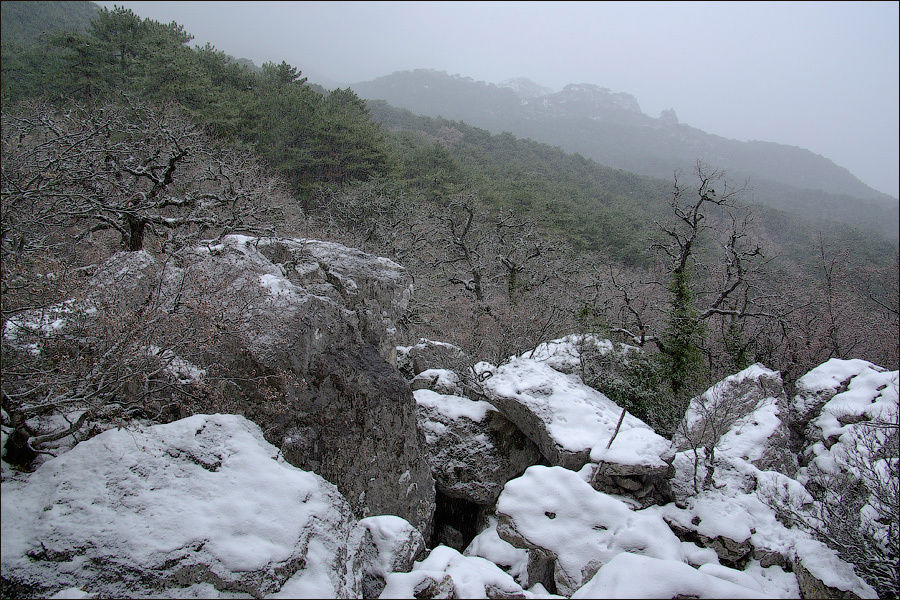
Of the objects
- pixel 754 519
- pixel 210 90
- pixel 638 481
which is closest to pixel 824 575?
pixel 754 519

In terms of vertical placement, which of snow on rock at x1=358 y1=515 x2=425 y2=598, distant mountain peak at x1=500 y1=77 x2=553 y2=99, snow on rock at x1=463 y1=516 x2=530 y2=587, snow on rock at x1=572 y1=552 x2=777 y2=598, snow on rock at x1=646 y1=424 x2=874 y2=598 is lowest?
snow on rock at x1=463 y1=516 x2=530 y2=587

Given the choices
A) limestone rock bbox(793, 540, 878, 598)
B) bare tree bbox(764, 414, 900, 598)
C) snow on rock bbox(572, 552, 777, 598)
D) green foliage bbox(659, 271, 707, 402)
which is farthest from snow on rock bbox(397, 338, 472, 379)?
snow on rock bbox(572, 552, 777, 598)

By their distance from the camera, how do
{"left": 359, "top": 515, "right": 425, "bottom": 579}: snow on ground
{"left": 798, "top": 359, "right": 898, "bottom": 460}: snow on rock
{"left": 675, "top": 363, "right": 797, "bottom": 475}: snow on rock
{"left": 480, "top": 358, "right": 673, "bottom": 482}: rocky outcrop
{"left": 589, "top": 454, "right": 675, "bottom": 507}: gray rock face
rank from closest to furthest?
{"left": 359, "top": 515, "right": 425, "bottom": 579}: snow on ground → {"left": 589, "top": 454, "right": 675, "bottom": 507}: gray rock face → {"left": 480, "top": 358, "right": 673, "bottom": 482}: rocky outcrop → {"left": 675, "top": 363, "right": 797, "bottom": 475}: snow on rock → {"left": 798, "top": 359, "right": 898, "bottom": 460}: snow on rock

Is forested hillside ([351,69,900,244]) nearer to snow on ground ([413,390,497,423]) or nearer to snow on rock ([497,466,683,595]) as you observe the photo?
snow on ground ([413,390,497,423])

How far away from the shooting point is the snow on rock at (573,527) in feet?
16.7

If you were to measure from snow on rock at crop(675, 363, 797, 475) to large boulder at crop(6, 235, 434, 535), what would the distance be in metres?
4.87

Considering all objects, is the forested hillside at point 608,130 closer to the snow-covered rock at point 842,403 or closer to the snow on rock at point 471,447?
the snow-covered rock at point 842,403

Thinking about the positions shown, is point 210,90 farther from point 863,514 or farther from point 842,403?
point 842,403

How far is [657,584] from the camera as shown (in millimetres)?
3092

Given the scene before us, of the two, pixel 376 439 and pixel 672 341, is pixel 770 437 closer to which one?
pixel 672 341

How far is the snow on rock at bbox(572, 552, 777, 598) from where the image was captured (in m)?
2.98

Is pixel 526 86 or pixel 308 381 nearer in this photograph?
pixel 308 381

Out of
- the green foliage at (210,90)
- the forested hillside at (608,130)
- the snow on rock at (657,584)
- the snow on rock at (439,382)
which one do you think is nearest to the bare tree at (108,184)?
the green foliage at (210,90)

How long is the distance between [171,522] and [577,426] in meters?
6.49
